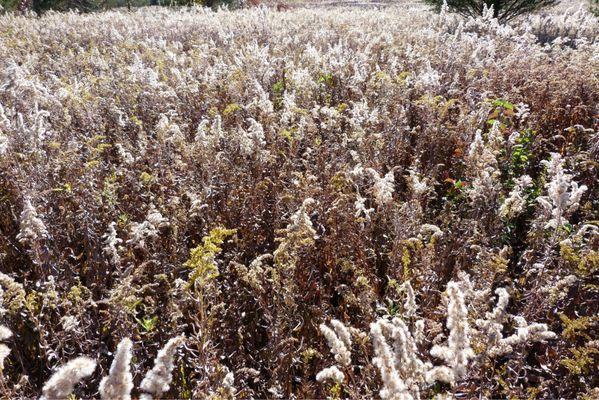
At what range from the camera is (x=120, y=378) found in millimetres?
1095

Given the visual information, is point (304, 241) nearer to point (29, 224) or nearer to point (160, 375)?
point (160, 375)

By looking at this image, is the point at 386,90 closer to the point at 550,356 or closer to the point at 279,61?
the point at 279,61

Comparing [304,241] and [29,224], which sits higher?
[29,224]

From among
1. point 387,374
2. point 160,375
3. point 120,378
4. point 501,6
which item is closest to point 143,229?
point 160,375

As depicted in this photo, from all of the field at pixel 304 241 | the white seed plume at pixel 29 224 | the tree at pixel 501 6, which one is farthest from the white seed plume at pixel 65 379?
the tree at pixel 501 6

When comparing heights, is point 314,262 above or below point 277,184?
below

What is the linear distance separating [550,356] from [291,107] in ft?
9.62

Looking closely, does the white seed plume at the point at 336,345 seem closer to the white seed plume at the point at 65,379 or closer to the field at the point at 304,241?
the field at the point at 304,241

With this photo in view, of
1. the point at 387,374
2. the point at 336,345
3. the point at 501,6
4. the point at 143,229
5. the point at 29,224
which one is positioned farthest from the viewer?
the point at 501,6

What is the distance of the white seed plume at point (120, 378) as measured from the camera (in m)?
1.08

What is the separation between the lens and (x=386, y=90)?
4.61m

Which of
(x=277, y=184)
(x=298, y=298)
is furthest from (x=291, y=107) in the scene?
(x=298, y=298)

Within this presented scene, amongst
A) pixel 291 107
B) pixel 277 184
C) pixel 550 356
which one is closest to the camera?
pixel 550 356

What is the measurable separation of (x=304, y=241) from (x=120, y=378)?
1.41 m
